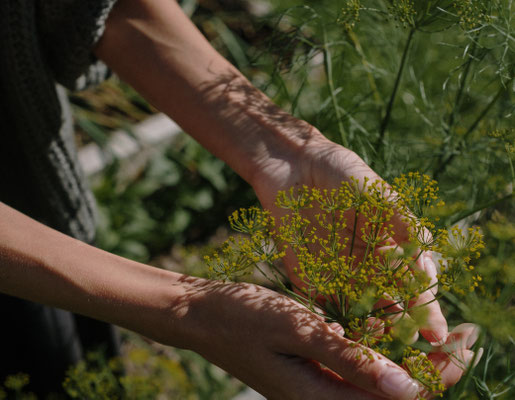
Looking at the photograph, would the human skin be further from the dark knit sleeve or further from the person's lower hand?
the dark knit sleeve

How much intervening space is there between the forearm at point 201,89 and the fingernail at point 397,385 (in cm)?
47

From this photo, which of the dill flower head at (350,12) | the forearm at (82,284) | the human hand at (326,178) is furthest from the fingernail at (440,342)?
the dill flower head at (350,12)

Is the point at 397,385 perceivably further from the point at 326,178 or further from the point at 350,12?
the point at 350,12

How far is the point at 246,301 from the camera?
28.8 inches

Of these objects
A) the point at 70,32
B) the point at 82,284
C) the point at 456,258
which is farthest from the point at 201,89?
the point at 456,258

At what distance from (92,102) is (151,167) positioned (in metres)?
0.52

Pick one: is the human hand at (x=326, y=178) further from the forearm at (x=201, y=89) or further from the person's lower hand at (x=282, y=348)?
the person's lower hand at (x=282, y=348)

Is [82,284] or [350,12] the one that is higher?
[350,12]

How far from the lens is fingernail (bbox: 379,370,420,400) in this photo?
66 cm

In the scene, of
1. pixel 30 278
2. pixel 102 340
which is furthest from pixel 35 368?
pixel 30 278

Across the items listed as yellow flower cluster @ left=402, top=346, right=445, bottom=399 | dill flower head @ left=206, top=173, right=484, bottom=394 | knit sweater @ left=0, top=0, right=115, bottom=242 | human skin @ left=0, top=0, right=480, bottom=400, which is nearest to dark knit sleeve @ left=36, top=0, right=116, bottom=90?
knit sweater @ left=0, top=0, right=115, bottom=242

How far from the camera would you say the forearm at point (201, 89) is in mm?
1008

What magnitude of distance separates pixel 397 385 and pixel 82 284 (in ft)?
1.65

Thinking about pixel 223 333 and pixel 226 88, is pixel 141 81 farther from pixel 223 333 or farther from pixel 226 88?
pixel 223 333
